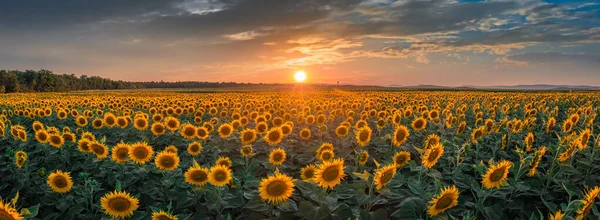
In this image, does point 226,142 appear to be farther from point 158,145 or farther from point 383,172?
point 383,172

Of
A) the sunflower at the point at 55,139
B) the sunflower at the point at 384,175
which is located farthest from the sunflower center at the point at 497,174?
the sunflower at the point at 55,139

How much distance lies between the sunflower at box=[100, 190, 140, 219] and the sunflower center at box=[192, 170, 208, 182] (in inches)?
25.5

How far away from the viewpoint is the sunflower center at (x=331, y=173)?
121 inches

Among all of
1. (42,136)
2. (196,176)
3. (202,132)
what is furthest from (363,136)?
(42,136)

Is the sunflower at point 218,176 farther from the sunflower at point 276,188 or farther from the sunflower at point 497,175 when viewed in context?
the sunflower at point 497,175

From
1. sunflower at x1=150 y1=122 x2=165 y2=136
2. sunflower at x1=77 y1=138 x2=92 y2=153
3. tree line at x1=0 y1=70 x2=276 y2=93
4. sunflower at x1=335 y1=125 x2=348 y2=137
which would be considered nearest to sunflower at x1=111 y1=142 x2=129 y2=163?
sunflower at x1=77 y1=138 x2=92 y2=153

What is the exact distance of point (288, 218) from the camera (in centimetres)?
325

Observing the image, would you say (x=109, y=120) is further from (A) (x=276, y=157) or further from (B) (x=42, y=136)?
(A) (x=276, y=157)

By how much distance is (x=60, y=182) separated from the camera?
12.7 ft

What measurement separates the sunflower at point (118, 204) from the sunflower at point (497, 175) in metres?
3.11

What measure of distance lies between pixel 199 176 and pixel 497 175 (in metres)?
2.81

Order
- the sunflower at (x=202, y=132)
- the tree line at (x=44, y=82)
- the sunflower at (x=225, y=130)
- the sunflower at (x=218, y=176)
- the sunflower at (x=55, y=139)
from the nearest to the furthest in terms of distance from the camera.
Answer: the sunflower at (x=218, y=176) < the sunflower at (x=55, y=139) < the sunflower at (x=202, y=132) < the sunflower at (x=225, y=130) < the tree line at (x=44, y=82)

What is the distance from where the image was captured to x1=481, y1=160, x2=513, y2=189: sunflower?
299 cm

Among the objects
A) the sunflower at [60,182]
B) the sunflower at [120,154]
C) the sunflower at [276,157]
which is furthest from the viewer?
the sunflower at [276,157]
